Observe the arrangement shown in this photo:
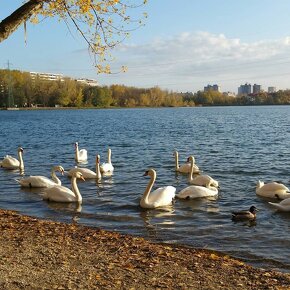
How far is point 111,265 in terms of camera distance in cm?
778

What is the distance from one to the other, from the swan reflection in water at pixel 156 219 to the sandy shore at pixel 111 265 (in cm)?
143

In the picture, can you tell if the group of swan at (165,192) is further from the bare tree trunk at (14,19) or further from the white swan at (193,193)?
the bare tree trunk at (14,19)

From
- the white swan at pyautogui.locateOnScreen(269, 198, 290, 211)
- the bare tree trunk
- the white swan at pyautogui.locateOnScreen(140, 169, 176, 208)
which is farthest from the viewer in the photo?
the white swan at pyautogui.locateOnScreen(140, 169, 176, 208)

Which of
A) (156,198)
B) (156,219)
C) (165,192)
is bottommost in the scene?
(156,219)

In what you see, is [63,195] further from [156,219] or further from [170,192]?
[156,219]

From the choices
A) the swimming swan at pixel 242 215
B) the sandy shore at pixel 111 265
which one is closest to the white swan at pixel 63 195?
the sandy shore at pixel 111 265

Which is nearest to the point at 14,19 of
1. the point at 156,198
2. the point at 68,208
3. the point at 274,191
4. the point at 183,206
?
the point at 68,208

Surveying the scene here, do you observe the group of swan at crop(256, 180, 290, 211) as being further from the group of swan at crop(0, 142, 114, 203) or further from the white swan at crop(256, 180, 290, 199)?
the group of swan at crop(0, 142, 114, 203)

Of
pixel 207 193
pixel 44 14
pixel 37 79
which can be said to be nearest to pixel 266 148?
pixel 207 193

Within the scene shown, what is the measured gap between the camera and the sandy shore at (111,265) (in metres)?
6.92

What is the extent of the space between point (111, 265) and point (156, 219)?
197 inches

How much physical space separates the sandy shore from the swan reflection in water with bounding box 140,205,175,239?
4.70 ft

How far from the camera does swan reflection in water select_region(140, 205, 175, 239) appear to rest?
11.7m

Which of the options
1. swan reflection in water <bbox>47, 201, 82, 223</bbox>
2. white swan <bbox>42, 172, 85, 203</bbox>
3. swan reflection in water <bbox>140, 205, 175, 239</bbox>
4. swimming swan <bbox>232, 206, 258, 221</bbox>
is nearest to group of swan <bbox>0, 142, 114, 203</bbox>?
white swan <bbox>42, 172, 85, 203</bbox>
